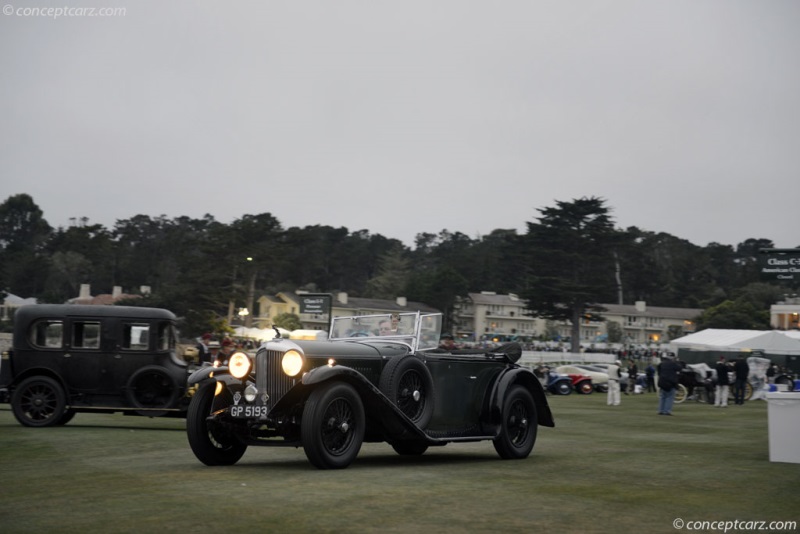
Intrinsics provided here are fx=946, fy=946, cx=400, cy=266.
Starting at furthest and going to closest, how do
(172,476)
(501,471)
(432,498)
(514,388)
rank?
(514,388) → (501,471) → (172,476) → (432,498)

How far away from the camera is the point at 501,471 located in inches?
412

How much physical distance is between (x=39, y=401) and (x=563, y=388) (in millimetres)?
26817

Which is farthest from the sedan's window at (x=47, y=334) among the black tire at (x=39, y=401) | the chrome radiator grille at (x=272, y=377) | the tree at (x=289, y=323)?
the tree at (x=289, y=323)

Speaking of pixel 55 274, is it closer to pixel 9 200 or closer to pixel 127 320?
pixel 9 200

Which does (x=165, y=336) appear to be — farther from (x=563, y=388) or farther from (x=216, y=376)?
(x=563, y=388)

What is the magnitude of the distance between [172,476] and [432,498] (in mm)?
2888

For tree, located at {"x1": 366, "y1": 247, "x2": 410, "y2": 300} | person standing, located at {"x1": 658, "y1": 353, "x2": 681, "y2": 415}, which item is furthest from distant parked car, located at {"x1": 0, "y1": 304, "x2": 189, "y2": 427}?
tree, located at {"x1": 366, "y1": 247, "x2": 410, "y2": 300}

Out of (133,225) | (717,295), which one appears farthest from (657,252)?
(133,225)

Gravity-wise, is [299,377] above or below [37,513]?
above

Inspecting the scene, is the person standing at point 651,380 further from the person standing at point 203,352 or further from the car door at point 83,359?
the car door at point 83,359

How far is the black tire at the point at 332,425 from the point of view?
9.51 m

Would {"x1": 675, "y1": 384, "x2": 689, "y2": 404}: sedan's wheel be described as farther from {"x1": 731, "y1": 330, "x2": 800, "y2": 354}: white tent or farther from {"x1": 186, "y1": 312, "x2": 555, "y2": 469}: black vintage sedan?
{"x1": 186, "y1": 312, "x2": 555, "y2": 469}: black vintage sedan

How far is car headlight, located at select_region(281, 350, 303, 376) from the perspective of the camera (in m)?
9.82

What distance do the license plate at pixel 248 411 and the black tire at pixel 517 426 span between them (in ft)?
11.0
